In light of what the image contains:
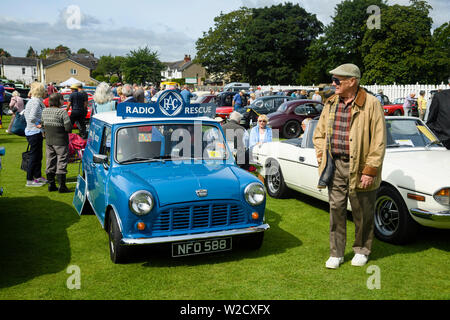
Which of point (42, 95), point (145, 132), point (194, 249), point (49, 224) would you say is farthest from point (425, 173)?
point (42, 95)

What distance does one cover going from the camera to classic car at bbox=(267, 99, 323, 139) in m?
17.6

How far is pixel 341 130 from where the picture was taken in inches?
188

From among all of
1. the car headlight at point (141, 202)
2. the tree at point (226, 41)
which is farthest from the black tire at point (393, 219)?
the tree at point (226, 41)

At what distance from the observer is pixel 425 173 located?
528 centimetres

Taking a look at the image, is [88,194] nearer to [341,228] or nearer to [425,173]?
[341,228]

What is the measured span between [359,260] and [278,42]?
213 ft

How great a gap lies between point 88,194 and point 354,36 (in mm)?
58392

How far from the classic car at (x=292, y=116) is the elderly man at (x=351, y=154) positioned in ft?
41.3

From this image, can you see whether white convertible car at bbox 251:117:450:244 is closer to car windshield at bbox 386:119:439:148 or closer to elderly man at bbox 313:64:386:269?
car windshield at bbox 386:119:439:148

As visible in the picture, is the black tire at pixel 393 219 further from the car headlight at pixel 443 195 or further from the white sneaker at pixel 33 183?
the white sneaker at pixel 33 183

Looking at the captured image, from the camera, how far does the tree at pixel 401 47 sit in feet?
163

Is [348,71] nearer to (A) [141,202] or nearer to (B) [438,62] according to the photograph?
(A) [141,202]

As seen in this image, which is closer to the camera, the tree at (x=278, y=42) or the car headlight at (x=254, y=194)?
the car headlight at (x=254, y=194)
